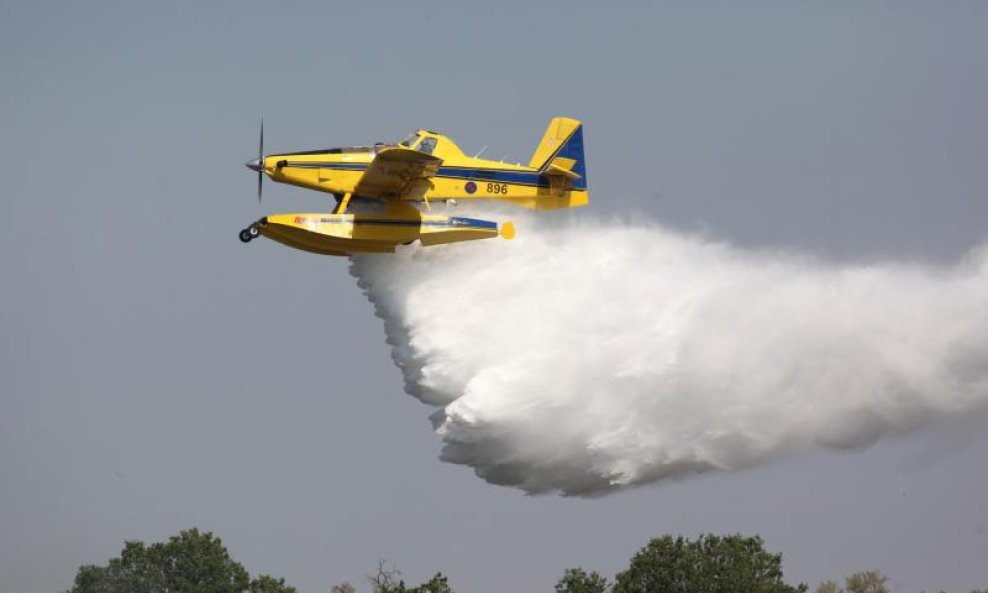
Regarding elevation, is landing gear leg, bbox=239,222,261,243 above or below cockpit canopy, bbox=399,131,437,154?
below

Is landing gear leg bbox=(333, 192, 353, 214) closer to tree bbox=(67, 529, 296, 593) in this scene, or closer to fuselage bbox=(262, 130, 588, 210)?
fuselage bbox=(262, 130, 588, 210)

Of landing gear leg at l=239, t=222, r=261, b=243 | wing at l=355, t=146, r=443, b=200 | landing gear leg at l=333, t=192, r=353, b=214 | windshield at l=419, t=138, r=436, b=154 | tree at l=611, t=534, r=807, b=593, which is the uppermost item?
windshield at l=419, t=138, r=436, b=154

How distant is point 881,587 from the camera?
6450 cm

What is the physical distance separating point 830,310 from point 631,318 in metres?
4.44

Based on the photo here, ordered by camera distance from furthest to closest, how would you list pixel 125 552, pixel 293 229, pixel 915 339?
pixel 125 552 < pixel 915 339 < pixel 293 229

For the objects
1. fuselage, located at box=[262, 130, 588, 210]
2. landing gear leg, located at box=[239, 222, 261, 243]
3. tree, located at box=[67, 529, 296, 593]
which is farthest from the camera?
tree, located at box=[67, 529, 296, 593]

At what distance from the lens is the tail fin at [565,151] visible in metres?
38.9

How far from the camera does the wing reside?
35531mm

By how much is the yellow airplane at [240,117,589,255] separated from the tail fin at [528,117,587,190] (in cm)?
105

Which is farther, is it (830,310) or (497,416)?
(830,310)

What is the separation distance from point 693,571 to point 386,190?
15.3 m

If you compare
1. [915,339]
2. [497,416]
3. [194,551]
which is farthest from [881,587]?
[497,416]

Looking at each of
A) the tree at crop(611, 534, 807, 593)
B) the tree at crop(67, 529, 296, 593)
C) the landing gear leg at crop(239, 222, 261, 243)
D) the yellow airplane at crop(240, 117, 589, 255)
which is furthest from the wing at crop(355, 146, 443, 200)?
the tree at crop(67, 529, 296, 593)

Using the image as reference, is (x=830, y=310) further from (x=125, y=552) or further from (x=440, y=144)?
(x=125, y=552)
